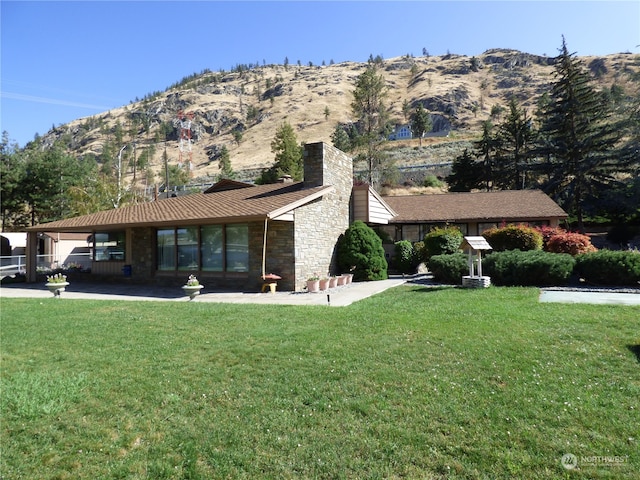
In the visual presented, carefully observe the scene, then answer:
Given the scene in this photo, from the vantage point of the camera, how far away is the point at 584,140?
99.4 ft

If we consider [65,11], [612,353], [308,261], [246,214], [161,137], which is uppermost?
[161,137]

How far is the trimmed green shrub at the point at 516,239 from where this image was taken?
14.1 m

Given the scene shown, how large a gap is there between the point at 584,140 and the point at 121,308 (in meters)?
35.2

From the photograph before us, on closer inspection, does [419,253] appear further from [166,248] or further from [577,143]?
[577,143]

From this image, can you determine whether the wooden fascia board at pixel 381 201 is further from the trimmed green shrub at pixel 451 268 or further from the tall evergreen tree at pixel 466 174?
the tall evergreen tree at pixel 466 174

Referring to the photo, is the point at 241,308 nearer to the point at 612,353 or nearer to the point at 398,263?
the point at 612,353

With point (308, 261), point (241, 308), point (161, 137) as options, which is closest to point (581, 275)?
point (308, 261)

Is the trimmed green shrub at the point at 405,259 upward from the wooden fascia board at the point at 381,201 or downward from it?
downward

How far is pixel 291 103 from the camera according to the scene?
445 ft

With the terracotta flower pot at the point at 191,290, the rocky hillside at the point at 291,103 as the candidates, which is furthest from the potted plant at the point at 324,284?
the rocky hillside at the point at 291,103

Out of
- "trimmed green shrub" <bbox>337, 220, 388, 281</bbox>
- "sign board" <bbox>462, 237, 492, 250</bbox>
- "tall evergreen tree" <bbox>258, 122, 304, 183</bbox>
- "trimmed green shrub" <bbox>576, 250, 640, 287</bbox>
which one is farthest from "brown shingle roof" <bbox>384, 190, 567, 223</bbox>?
"tall evergreen tree" <bbox>258, 122, 304, 183</bbox>

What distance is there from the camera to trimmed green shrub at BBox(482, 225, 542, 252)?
46.4 feet

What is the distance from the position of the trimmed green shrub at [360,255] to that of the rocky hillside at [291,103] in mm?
79858

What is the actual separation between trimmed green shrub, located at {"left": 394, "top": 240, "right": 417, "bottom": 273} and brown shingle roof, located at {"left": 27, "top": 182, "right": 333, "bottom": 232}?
5.18m
